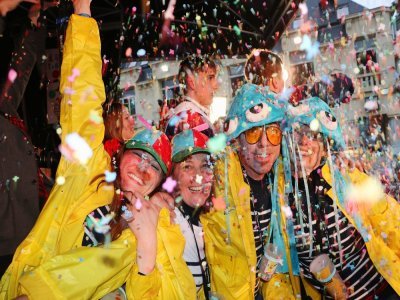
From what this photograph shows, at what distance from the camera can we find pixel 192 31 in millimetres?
7820

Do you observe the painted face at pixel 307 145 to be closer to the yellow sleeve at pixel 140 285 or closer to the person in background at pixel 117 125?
the yellow sleeve at pixel 140 285

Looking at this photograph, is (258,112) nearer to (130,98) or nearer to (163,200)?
(163,200)

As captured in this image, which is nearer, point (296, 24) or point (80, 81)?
point (80, 81)

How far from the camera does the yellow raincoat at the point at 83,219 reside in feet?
5.41

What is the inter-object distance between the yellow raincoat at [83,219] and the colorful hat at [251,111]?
839 mm

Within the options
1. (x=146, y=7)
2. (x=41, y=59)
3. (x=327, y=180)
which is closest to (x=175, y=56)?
(x=146, y=7)

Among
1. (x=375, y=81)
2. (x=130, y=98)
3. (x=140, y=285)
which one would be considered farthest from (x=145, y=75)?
(x=140, y=285)

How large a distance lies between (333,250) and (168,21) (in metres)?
5.86

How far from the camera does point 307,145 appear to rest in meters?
2.55

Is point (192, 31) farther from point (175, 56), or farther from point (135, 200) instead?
point (135, 200)

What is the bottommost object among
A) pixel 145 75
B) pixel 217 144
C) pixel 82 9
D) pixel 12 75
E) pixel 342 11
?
pixel 217 144

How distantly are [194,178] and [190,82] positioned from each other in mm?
1460

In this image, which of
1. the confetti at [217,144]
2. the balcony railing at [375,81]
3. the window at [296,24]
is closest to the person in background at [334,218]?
the confetti at [217,144]

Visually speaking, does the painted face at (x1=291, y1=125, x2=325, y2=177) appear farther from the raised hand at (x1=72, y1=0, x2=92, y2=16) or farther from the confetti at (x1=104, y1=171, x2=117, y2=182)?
the raised hand at (x1=72, y1=0, x2=92, y2=16)
